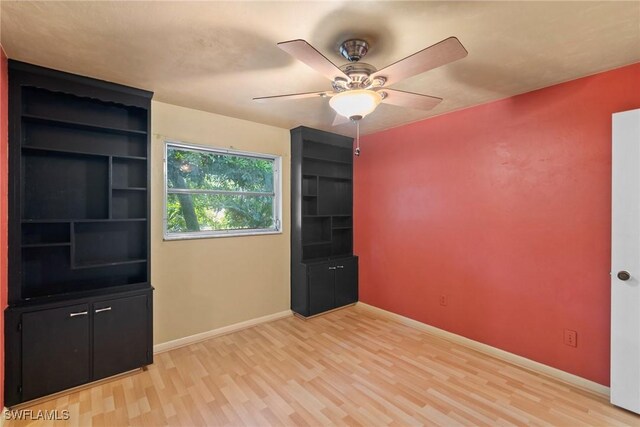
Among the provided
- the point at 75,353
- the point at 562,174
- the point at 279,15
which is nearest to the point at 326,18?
the point at 279,15

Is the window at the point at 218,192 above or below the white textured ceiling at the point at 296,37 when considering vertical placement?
below

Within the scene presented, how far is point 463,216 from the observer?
299cm

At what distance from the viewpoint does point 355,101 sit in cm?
161

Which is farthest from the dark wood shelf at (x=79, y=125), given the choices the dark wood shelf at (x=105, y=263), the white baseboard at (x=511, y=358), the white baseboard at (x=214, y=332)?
the white baseboard at (x=511, y=358)

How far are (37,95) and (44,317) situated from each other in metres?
1.72

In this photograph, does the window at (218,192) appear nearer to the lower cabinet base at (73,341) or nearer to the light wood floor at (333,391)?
the lower cabinet base at (73,341)

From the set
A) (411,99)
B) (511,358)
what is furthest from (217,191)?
(511,358)

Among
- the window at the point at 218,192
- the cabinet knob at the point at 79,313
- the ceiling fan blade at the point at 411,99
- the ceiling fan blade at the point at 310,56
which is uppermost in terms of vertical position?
the ceiling fan blade at the point at 310,56

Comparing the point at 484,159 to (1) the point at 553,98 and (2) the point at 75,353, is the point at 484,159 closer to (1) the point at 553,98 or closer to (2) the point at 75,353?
(1) the point at 553,98

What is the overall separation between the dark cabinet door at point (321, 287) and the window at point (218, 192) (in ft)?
2.50

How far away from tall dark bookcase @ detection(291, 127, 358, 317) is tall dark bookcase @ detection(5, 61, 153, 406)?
1.71 m

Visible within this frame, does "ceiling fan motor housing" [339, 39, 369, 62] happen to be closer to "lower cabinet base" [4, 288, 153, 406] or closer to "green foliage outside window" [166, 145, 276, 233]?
"green foliage outside window" [166, 145, 276, 233]

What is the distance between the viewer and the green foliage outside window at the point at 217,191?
2969 mm

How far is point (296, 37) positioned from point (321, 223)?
2703mm
